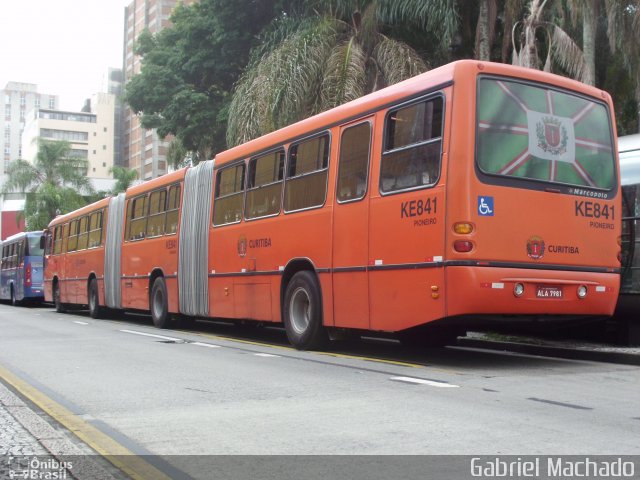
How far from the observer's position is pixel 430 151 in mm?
8938

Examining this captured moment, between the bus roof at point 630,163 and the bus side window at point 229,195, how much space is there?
6157mm

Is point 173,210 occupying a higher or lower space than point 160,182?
lower

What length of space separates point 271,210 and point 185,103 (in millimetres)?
21503

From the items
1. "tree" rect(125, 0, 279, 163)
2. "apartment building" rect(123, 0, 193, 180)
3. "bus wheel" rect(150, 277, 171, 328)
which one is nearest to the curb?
"bus wheel" rect(150, 277, 171, 328)

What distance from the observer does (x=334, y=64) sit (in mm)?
20156

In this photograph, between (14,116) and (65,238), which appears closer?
(65,238)

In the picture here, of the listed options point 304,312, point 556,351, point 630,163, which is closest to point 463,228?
point 556,351

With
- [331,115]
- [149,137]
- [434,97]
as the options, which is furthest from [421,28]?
[149,137]

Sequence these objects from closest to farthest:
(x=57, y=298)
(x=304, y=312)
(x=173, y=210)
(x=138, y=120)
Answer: (x=304, y=312) < (x=173, y=210) < (x=57, y=298) < (x=138, y=120)

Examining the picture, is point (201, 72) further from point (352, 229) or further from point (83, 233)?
point (352, 229)

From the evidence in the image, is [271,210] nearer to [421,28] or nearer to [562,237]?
[562,237]

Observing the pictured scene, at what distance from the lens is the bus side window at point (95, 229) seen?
2155 centimetres

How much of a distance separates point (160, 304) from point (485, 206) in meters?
10.1

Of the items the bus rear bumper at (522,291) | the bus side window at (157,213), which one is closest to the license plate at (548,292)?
the bus rear bumper at (522,291)
